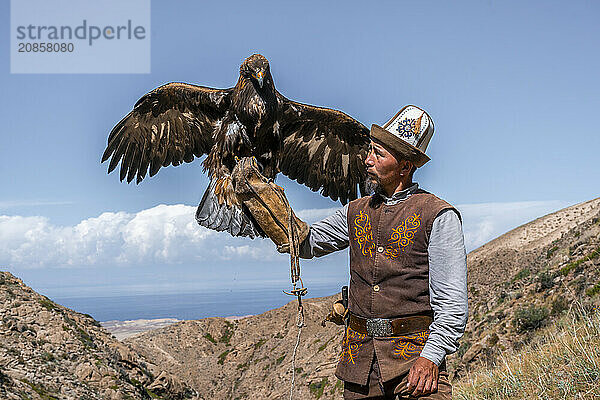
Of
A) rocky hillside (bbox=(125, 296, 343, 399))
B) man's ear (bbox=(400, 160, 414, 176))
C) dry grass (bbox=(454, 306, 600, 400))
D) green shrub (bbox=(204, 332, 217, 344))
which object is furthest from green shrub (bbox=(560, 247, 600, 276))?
green shrub (bbox=(204, 332, 217, 344))

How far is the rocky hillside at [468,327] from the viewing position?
15422 millimetres

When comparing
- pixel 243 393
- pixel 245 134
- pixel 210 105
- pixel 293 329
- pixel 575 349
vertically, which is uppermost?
pixel 210 105

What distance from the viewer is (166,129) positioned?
4934 mm

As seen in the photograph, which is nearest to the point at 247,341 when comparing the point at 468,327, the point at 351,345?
the point at 468,327

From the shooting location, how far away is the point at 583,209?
38031 millimetres

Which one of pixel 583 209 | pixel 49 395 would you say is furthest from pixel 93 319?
pixel 583 209

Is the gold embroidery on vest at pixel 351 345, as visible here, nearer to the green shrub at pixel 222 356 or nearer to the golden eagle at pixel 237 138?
the golden eagle at pixel 237 138

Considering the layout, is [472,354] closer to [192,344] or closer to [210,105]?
[210,105]

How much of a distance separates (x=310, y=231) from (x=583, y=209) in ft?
132

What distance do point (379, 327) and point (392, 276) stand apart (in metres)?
0.24

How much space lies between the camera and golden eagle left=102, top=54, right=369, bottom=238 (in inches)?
153

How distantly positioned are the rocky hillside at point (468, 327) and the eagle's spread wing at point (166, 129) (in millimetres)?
7928

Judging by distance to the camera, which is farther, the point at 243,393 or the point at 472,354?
the point at 243,393

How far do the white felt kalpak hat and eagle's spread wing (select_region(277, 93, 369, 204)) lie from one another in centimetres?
197
